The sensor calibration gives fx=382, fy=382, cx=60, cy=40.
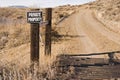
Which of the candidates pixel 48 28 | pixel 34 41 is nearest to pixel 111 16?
pixel 48 28

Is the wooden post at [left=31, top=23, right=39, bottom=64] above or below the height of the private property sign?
below

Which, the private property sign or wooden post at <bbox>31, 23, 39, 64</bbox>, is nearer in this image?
the private property sign

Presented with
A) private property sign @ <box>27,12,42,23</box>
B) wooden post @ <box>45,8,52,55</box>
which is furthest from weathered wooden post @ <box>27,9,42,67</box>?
wooden post @ <box>45,8,52,55</box>

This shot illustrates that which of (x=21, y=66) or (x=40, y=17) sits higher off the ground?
(x=40, y=17)

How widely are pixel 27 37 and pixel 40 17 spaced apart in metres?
14.8

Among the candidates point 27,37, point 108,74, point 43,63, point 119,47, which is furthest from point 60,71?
point 27,37

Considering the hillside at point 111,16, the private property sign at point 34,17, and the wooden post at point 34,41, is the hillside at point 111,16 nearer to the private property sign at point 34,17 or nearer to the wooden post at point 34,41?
the wooden post at point 34,41

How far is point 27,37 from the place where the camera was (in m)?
25.1

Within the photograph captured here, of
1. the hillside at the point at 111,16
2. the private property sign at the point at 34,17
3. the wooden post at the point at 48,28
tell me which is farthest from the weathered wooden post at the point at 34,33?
the hillside at the point at 111,16

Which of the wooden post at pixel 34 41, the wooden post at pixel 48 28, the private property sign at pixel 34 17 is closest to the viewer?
the private property sign at pixel 34 17

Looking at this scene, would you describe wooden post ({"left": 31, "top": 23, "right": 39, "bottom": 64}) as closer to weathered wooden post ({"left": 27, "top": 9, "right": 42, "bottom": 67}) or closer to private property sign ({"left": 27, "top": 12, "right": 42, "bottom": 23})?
weathered wooden post ({"left": 27, "top": 9, "right": 42, "bottom": 67})

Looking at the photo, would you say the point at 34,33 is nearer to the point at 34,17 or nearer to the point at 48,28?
the point at 34,17

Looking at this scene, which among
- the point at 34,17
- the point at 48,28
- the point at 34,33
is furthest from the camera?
the point at 48,28

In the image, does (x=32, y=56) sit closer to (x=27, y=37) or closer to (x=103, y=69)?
(x=103, y=69)
